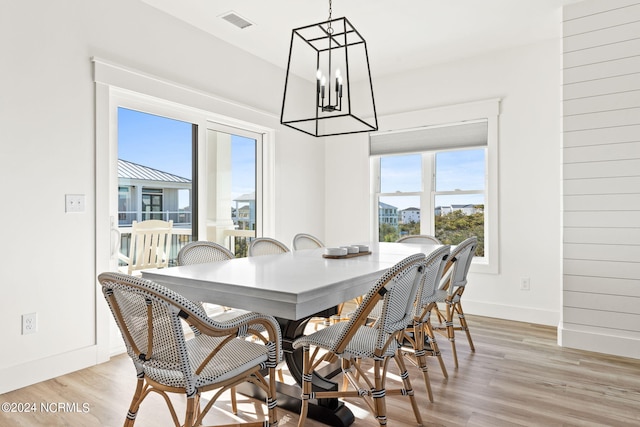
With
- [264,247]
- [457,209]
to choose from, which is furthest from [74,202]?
[457,209]

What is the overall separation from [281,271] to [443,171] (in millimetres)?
3092

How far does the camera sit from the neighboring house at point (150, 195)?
3211mm

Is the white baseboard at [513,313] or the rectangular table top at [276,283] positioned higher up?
the rectangular table top at [276,283]

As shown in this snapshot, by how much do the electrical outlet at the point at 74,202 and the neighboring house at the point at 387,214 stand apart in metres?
3.31

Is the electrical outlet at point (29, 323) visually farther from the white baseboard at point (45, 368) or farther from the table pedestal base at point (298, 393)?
the table pedestal base at point (298, 393)

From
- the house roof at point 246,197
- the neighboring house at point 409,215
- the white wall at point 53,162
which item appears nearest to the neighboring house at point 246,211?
the house roof at point 246,197

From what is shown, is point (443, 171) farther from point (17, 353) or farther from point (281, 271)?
point (17, 353)

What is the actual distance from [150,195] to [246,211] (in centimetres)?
122

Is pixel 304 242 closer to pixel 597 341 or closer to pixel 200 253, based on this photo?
pixel 200 253

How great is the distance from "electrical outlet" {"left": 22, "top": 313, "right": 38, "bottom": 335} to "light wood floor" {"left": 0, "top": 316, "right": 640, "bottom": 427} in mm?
336

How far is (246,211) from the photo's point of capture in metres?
4.44

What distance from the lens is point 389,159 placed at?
4.98m

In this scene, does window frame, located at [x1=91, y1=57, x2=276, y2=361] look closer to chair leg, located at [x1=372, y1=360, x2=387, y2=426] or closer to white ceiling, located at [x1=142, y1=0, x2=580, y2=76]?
white ceiling, located at [x1=142, y1=0, x2=580, y2=76]

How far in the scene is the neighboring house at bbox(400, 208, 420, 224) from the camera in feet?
15.6
